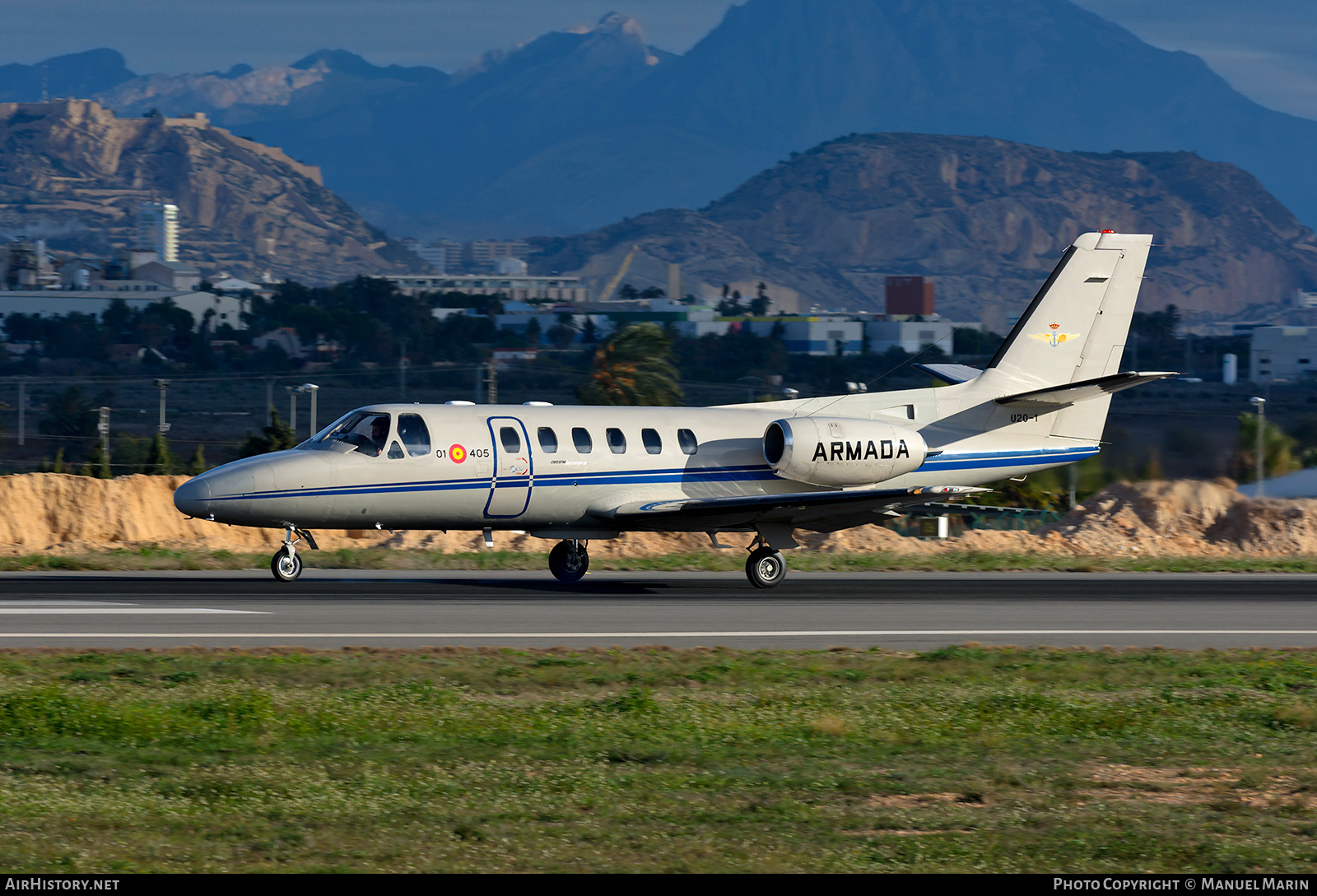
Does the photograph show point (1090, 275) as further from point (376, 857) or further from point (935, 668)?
point (376, 857)

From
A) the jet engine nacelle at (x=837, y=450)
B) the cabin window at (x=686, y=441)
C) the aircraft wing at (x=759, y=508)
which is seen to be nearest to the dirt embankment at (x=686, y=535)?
the cabin window at (x=686, y=441)

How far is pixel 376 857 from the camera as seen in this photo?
9094 millimetres

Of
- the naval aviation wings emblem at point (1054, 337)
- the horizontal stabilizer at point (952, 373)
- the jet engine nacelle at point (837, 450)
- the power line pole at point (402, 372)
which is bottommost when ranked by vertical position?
the jet engine nacelle at point (837, 450)

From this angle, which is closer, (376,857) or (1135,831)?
(376,857)

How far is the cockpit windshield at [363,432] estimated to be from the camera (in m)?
26.0

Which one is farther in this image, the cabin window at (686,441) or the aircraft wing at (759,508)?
the cabin window at (686,441)

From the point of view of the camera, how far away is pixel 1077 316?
31.3 m

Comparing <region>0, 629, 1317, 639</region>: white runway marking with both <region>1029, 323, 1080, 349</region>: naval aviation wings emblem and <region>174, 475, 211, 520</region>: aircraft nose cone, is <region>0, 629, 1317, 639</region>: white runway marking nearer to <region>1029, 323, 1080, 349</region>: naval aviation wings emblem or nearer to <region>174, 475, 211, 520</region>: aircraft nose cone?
<region>174, 475, 211, 520</region>: aircraft nose cone

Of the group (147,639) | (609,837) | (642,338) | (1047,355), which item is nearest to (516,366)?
(642,338)

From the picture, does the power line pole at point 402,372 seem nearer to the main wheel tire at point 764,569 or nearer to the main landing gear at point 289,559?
the main landing gear at point 289,559

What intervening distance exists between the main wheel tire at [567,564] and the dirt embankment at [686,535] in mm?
11757

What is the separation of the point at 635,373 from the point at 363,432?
5067 cm

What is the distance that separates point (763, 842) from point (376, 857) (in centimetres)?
242

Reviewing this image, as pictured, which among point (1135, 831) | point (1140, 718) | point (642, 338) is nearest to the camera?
point (1135, 831)
